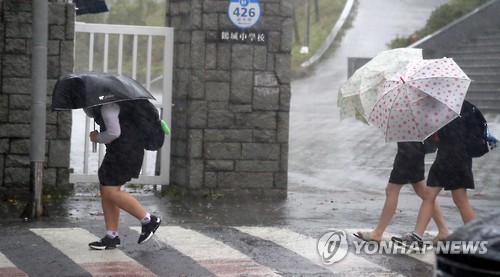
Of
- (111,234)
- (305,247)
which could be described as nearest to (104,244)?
(111,234)

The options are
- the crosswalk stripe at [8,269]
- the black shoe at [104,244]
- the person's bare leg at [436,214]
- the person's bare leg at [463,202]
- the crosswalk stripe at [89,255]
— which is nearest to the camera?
the crosswalk stripe at [8,269]

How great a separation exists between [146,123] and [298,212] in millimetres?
2799

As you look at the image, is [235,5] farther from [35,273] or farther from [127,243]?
[35,273]

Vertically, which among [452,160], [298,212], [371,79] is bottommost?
[298,212]

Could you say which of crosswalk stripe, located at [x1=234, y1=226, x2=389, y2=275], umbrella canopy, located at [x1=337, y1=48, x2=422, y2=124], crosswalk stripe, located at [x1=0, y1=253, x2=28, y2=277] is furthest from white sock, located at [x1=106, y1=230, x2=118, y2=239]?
umbrella canopy, located at [x1=337, y1=48, x2=422, y2=124]

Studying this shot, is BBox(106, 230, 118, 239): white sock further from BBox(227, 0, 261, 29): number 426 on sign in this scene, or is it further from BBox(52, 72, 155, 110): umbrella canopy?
BBox(227, 0, 261, 29): number 426 on sign

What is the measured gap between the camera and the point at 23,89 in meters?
11.0

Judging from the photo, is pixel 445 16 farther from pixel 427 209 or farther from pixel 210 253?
pixel 210 253

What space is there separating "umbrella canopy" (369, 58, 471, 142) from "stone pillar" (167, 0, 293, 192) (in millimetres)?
3429

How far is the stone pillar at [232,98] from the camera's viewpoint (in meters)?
11.3

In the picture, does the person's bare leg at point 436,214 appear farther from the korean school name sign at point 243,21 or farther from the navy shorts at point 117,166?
the korean school name sign at point 243,21

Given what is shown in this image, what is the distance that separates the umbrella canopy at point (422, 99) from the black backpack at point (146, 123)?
1934 millimetres

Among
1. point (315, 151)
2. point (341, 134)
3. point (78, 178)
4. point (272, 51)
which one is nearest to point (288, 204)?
point (272, 51)

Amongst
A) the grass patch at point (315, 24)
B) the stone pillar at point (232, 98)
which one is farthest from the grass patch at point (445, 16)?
the stone pillar at point (232, 98)
